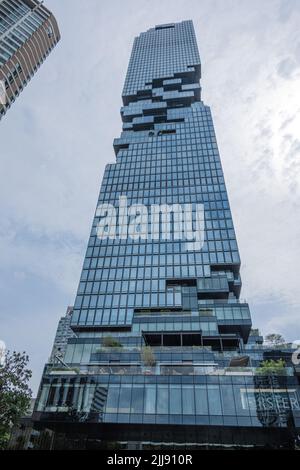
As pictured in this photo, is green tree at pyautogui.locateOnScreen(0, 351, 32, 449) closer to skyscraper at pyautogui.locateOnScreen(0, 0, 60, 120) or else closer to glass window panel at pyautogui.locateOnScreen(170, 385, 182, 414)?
glass window panel at pyautogui.locateOnScreen(170, 385, 182, 414)

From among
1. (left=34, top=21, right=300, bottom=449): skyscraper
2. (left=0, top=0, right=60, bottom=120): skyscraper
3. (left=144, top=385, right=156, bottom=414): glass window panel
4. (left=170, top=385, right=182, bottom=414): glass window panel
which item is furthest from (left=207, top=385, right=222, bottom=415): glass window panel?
(left=0, top=0, right=60, bottom=120): skyscraper

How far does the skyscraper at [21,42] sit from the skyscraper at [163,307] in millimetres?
32484

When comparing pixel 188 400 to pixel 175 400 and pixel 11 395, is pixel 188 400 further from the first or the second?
pixel 11 395

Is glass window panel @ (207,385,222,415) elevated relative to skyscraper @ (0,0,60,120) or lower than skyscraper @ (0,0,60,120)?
lower

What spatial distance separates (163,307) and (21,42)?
68405mm

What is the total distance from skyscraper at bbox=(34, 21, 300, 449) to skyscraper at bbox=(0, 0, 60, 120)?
1279 inches

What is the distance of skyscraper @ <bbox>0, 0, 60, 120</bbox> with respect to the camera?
209 feet

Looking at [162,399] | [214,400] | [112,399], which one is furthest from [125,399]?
[214,400]

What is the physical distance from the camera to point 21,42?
6656 centimetres

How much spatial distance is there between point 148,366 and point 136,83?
118 meters

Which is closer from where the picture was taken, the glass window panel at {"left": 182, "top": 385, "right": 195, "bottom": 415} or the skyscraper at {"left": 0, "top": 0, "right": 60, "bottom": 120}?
the glass window panel at {"left": 182, "top": 385, "right": 195, "bottom": 415}

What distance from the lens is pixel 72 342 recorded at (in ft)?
174

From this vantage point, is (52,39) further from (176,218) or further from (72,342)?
(72,342)
